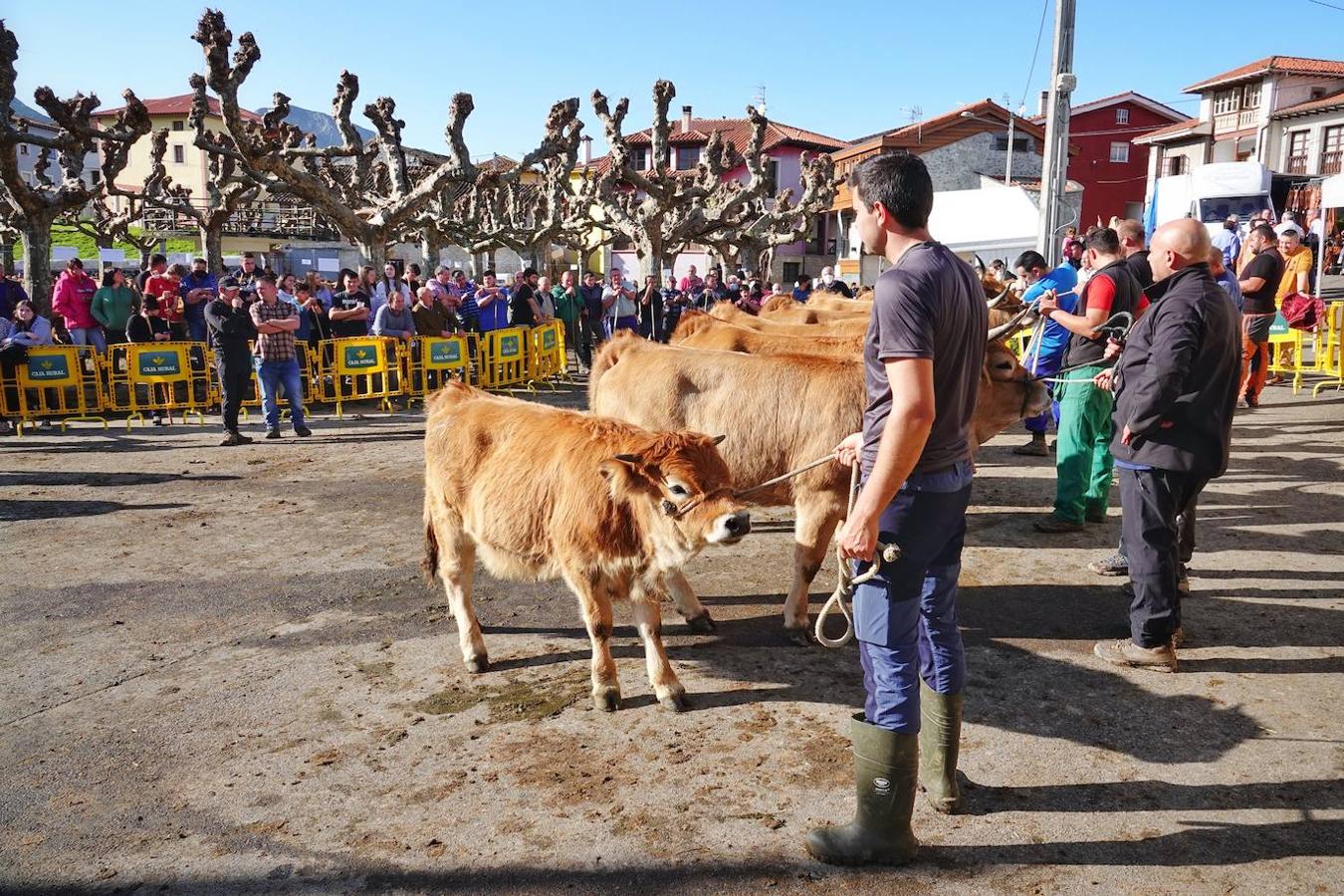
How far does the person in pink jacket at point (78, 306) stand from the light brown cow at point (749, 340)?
35.5ft

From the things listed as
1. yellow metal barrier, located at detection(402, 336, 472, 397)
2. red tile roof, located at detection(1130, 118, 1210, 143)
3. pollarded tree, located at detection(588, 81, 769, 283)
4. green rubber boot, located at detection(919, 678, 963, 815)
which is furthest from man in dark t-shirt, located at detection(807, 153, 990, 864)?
red tile roof, located at detection(1130, 118, 1210, 143)

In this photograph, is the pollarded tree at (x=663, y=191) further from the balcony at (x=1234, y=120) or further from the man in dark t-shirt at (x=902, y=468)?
the balcony at (x=1234, y=120)

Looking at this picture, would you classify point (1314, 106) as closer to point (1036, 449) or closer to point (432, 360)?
point (1036, 449)

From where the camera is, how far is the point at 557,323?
57.1ft

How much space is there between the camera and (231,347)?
10.9m

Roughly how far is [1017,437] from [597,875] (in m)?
9.22

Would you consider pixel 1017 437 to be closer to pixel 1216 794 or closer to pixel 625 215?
pixel 1216 794

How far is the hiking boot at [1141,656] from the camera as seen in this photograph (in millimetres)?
4469

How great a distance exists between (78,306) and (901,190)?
1609cm

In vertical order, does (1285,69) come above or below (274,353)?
above

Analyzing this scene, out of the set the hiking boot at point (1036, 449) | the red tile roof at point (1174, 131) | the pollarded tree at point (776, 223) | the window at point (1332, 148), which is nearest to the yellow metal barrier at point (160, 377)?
the hiking boot at point (1036, 449)

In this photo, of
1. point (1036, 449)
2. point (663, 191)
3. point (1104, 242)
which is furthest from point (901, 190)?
point (663, 191)

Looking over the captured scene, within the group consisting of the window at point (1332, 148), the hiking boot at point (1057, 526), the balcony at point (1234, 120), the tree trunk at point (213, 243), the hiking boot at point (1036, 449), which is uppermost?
the balcony at point (1234, 120)

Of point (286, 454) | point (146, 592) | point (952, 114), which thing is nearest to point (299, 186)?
point (286, 454)
